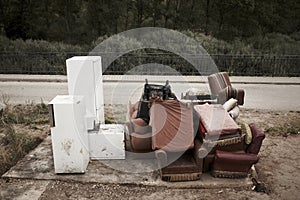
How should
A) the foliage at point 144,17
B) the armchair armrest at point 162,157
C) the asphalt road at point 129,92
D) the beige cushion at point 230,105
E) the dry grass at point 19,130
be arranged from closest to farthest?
the armchair armrest at point 162,157
the dry grass at point 19,130
the beige cushion at point 230,105
the asphalt road at point 129,92
the foliage at point 144,17

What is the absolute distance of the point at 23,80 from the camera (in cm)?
1270

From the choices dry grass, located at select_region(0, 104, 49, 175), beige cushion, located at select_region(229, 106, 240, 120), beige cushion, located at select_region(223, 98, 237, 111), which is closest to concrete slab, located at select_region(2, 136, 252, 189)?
dry grass, located at select_region(0, 104, 49, 175)

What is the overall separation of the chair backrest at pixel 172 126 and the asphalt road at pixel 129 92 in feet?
14.4

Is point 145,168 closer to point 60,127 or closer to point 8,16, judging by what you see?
point 60,127

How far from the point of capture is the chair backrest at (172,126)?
491cm

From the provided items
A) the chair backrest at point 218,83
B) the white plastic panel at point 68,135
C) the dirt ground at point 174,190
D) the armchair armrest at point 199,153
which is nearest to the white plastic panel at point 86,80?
the white plastic panel at point 68,135

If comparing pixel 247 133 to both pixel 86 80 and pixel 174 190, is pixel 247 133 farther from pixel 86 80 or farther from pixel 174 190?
pixel 86 80

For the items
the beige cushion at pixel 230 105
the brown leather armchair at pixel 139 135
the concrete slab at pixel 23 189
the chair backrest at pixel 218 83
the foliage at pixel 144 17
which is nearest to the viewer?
the concrete slab at pixel 23 189

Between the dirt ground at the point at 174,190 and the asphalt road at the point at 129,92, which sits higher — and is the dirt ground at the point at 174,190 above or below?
below

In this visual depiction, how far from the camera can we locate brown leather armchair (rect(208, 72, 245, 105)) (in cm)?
719

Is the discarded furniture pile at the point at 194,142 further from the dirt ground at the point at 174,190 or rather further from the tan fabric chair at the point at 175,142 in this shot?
the dirt ground at the point at 174,190

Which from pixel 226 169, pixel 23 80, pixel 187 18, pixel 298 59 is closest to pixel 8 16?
pixel 23 80

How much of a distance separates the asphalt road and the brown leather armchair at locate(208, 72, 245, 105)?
1943mm

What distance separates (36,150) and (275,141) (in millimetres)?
4704
